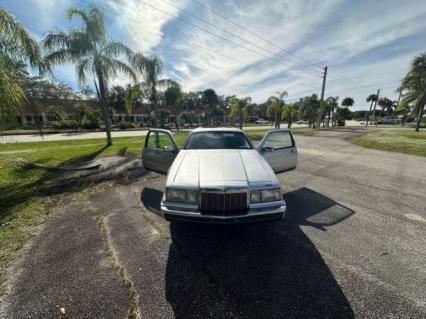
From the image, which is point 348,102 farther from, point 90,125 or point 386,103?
point 90,125

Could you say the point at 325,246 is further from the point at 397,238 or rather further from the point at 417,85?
the point at 417,85

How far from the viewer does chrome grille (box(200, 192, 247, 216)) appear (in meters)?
2.68

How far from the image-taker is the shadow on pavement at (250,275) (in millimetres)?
2014

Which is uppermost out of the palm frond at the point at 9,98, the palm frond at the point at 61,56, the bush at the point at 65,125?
the palm frond at the point at 61,56

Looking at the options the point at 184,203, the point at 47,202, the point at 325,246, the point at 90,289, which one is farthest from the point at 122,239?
the point at 325,246

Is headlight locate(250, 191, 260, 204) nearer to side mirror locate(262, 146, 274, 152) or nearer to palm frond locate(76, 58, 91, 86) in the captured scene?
side mirror locate(262, 146, 274, 152)

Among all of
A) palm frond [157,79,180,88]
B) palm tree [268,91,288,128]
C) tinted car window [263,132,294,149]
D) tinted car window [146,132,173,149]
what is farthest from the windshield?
palm tree [268,91,288,128]

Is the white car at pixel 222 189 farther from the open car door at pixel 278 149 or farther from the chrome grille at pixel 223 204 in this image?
the open car door at pixel 278 149

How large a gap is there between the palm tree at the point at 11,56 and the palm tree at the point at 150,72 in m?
8.62

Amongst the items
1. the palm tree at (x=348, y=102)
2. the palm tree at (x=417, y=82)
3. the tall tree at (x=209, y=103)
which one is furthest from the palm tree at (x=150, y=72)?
the palm tree at (x=348, y=102)

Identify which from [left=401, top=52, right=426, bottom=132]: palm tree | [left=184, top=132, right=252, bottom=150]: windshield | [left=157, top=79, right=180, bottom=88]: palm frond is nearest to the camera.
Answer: [left=184, top=132, right=252, bottom=150]: windshield

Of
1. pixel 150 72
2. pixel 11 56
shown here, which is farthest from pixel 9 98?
pixel 150 72

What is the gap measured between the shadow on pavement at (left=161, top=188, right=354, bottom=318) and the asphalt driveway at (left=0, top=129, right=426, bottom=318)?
12 millimetres

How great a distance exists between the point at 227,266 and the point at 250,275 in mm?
316
